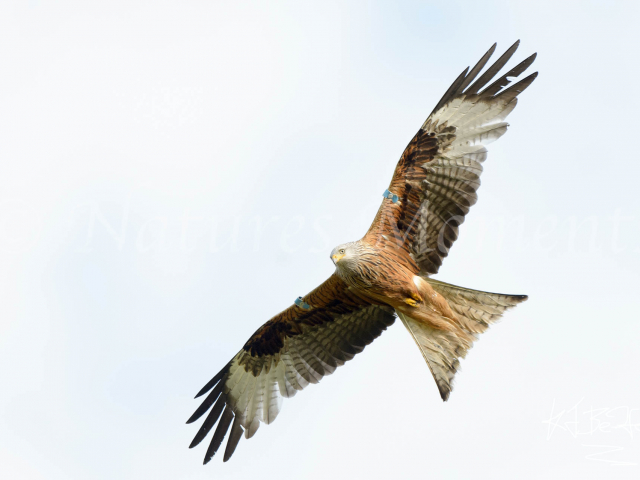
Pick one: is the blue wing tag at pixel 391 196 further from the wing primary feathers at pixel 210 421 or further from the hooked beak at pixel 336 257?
the wing primary feathers at pixel 210 421

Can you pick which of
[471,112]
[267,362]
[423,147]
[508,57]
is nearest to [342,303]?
[267,362]

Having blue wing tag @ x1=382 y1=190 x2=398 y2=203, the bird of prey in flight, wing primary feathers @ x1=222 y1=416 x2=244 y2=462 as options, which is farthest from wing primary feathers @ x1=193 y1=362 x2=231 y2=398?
blue wing tag @ x1=382 y1=190 x2=398 y2=203

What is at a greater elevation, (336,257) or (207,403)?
(207,403)

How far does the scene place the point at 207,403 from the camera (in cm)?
1038

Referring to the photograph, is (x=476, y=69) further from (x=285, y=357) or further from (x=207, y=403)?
(x=207, y=403)

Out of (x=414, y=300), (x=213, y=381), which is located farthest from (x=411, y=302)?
(x=213, y=381)

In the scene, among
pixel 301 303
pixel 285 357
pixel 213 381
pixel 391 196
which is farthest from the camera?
pixel 213 381

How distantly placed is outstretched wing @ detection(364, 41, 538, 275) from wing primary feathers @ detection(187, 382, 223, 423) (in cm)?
326

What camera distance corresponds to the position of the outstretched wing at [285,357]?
9.78m

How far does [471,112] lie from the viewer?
927 centimetres

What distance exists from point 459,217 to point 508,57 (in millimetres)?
2046

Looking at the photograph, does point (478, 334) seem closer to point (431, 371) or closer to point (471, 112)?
point (431, 371)

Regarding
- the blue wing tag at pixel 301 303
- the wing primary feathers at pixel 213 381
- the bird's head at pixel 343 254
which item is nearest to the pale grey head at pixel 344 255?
the bird's head at pixel 343 254

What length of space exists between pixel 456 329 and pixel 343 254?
71.5 inches
